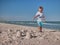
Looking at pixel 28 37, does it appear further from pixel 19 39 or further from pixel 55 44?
pixel 55 44

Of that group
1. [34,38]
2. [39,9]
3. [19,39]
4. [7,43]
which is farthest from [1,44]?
[39,9]

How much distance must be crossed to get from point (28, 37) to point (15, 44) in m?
0.68

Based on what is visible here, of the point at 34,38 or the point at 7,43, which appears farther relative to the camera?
the point at 34,38

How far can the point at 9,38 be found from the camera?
5945 millimetres

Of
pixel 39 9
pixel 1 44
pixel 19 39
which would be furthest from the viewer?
pixel 39 9

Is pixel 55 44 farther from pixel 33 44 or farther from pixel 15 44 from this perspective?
pixel 15 44

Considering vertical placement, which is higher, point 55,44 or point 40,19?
point 40,19

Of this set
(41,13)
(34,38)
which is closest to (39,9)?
(41,13)

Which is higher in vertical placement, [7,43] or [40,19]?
[40,19]

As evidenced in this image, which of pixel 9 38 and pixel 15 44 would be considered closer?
pixel 15 44

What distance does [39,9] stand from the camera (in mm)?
7762

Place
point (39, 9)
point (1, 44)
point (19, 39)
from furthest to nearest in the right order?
point (39, 9) < point (19, 39) < point (1, 44)

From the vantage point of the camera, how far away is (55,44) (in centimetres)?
565

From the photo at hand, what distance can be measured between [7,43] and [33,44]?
68 centimetres
